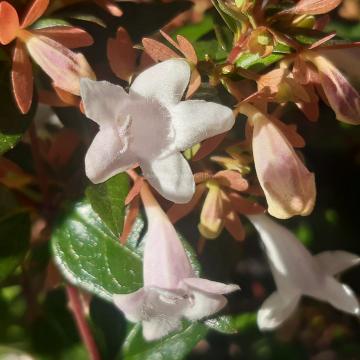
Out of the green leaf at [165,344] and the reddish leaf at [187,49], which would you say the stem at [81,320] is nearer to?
the green leaf at [165,344]

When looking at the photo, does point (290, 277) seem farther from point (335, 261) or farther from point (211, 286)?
point (211, 286)

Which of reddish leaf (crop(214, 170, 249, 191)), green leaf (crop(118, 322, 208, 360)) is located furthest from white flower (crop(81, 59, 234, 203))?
green leaf (crop(118, 322, 208, 360))

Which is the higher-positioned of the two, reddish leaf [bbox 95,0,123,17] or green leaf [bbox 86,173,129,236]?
reddish leaf [bbox 95,0,123,17]

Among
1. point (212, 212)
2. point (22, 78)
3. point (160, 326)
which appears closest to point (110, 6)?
point (22, 78)

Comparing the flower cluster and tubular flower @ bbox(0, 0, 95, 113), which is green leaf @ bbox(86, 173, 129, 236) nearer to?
the flower cluster

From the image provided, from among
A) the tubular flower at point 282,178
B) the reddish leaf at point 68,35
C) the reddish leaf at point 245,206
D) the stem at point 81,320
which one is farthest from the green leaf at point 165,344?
the reddish leaf at point 68,35
